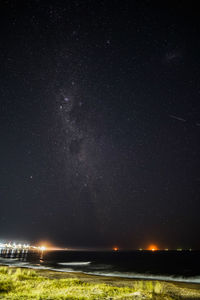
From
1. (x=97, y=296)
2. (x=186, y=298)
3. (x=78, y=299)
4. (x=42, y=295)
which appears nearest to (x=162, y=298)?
(x=186, y=298)

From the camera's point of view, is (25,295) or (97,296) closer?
(25,295)

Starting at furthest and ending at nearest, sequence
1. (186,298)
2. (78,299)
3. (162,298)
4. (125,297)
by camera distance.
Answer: (186,298) < (162,298) < (125,297) < (78,299)

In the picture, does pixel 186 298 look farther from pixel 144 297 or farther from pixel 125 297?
pixel 125 297

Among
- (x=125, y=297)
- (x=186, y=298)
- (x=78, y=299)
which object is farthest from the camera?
(x=186, y=298)

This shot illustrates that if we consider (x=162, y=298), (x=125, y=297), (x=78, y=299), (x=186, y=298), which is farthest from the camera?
(x=186, y=298)

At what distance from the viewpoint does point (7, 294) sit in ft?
35.9

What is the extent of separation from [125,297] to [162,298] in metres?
2.77

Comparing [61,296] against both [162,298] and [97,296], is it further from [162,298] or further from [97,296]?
[162,298]

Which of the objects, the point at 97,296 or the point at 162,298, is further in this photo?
the point at 162,298

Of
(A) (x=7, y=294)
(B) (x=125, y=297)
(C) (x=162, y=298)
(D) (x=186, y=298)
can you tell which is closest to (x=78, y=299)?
(B) (x=125, y=297)

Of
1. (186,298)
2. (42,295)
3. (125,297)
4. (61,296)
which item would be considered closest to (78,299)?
(61,296)

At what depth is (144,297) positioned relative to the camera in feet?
39.1

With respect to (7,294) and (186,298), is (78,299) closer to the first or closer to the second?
(7,294)

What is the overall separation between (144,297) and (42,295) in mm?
6237
